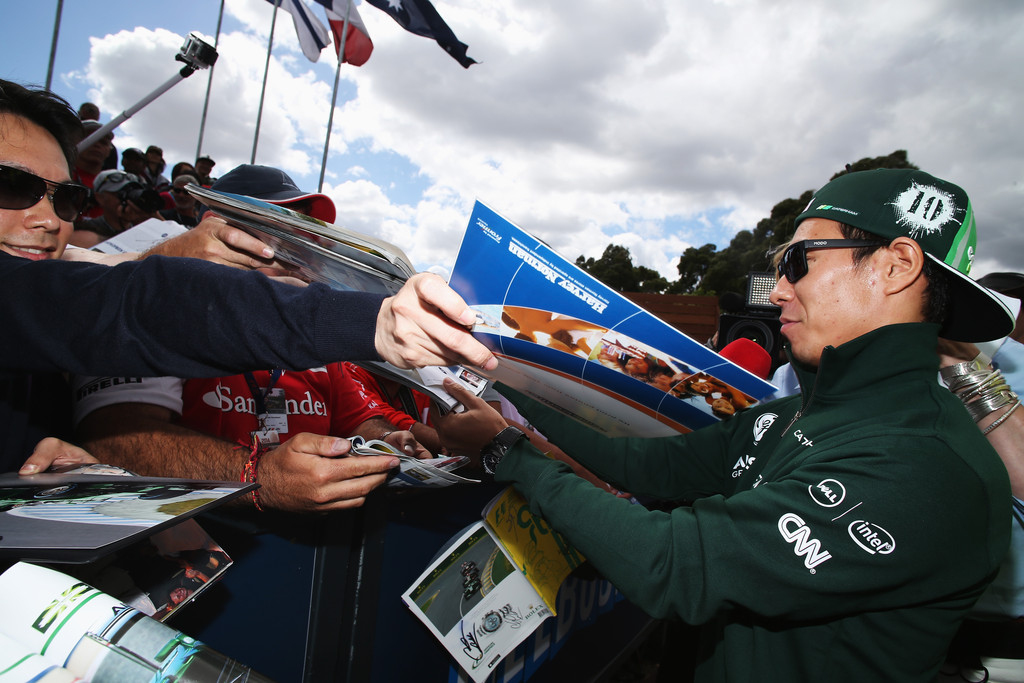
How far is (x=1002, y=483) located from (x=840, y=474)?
42 cm

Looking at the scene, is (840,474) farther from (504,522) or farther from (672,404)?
(504,522)

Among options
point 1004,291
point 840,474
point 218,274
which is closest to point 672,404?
point 840,474

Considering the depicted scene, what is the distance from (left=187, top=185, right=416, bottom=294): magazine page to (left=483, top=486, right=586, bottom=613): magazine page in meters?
0.85

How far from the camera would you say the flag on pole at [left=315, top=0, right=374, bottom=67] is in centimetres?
1114

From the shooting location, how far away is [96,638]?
531 mm

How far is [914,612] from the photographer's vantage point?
1.10 meters

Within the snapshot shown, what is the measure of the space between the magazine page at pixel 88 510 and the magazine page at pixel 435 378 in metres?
0.65

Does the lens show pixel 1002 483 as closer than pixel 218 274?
No

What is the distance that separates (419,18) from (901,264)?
11957 mm

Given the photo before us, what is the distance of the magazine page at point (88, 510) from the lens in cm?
56

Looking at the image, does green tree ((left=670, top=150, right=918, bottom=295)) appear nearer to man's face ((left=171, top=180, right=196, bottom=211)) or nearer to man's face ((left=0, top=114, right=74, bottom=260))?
man's face ((left=171, top=180, right=196, bottom=211))

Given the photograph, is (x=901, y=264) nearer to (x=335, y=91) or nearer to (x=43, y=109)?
(x=43, y=109)

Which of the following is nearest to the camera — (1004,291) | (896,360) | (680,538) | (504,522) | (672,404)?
(680,538)

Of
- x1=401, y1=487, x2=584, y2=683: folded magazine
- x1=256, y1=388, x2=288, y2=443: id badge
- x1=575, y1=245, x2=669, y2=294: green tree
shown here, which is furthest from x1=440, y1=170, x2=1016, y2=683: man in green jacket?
x1=575, y1=245, x2=669, y2=294: green tree
